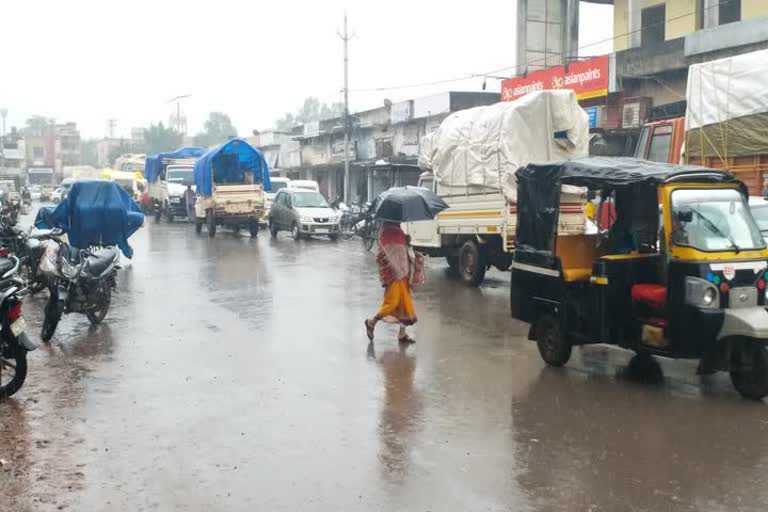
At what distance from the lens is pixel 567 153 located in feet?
49.9

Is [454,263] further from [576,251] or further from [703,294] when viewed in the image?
[703,294]

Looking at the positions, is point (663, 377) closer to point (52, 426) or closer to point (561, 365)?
point (561, 365)

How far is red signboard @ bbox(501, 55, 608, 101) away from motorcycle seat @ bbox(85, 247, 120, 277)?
60.1ft

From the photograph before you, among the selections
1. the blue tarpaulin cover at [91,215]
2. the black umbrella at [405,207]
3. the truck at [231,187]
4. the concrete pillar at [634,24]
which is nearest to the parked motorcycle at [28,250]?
the blue tarpaulin cover at [91,215]

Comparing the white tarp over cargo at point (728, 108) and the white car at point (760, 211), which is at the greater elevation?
the white tarp over cargo at point (728, 108)

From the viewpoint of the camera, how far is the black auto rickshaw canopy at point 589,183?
7758mm

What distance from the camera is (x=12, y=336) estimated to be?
23.5 feet

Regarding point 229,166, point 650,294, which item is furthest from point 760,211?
point 229,166

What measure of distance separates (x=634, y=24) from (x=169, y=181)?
20794 mm

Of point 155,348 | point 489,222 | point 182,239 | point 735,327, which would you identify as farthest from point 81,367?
point 182,239

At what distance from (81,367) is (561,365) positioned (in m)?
4.94

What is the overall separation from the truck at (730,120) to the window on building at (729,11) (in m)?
11.9

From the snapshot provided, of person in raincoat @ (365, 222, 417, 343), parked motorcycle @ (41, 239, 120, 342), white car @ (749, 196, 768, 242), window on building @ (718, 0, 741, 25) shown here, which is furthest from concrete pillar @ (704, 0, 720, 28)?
parked motorcycle @ (41, 239, 120, 342)

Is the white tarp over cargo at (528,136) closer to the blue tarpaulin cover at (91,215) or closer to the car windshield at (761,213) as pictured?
the car windshield at (761,213)
